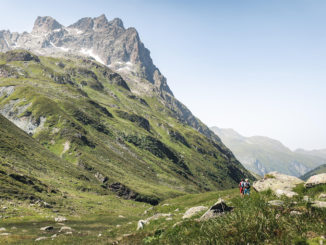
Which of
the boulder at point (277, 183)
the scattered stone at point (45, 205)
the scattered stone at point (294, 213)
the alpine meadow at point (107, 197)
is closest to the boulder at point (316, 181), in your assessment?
the alpine meadow at point (107, 197)

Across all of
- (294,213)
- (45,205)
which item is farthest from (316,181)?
(45,205)

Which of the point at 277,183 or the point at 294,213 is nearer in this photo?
the point at 294,213

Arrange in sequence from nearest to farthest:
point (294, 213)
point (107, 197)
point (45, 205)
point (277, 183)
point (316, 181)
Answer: point (294, 213)
point (316, 181)
point (277, 183)
point (45, 205)
point (107, 197)

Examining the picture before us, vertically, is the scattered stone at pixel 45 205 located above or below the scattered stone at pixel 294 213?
below

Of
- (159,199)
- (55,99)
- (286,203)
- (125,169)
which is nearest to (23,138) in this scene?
(125,169)

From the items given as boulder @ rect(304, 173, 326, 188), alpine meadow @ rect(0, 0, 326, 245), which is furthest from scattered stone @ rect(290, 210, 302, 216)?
boulder @ rect(304, 173, 326, 188)

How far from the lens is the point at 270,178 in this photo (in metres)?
25.3

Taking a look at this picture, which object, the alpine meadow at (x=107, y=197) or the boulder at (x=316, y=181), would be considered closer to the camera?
the alpine meadow at (x=107, y=197)

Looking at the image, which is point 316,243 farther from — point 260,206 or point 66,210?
point 66,210

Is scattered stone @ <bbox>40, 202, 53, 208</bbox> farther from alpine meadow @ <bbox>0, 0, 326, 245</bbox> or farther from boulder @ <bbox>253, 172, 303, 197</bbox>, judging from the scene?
boulder @ <bbox>253, 172, 303, 197</bbox>

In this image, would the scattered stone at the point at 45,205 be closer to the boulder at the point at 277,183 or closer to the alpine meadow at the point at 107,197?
the alpine meadow at the point at 107,197

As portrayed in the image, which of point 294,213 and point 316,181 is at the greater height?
point 316,181

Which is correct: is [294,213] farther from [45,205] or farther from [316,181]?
[45,205]

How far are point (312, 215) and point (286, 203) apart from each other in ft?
5.78
